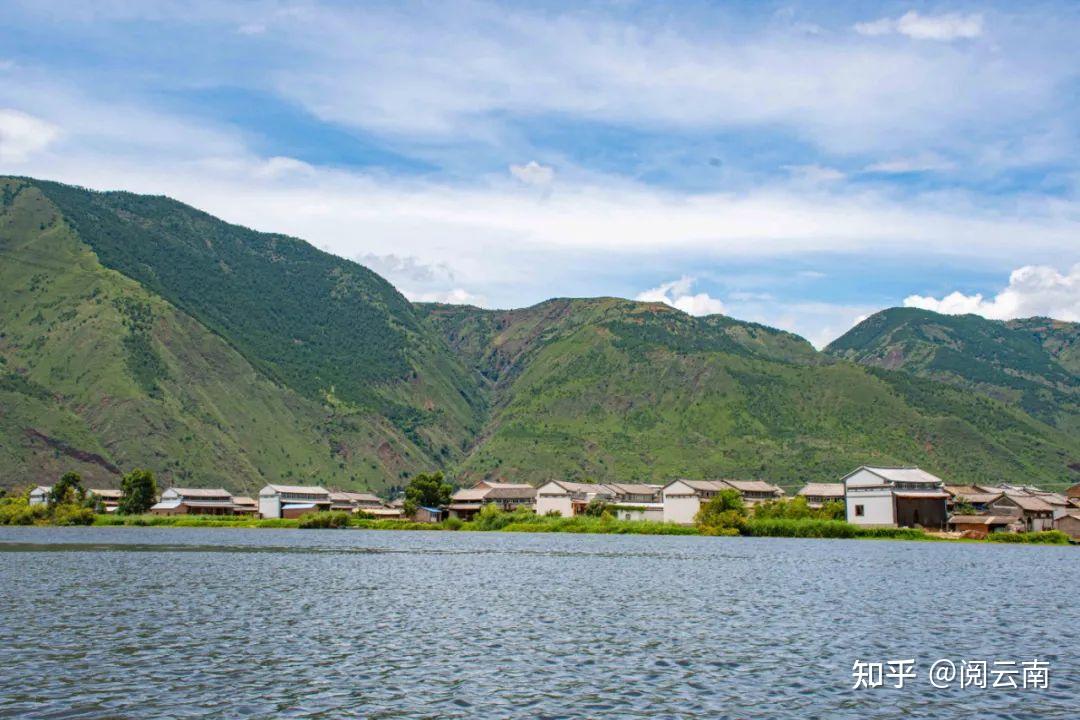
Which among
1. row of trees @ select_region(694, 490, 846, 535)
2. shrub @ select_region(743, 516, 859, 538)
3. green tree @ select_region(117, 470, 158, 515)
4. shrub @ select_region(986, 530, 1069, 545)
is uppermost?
green tree @ select_region(117, 470, 158, 515)

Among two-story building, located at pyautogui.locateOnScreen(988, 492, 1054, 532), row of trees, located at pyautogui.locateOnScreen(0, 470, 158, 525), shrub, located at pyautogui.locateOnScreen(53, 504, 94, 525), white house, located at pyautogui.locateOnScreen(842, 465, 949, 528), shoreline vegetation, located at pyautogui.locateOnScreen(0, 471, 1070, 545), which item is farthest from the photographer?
shrub, located at pyautogui.locateOnScreen(53, 504, 94, 525)

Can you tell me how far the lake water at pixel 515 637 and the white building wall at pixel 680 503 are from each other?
339 feet

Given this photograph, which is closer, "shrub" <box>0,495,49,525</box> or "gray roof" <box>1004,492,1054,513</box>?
"gray roof" <box>1004,492,1054,513</box>

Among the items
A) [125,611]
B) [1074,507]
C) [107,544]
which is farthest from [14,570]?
[1074,507]

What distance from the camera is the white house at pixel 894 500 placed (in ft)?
512

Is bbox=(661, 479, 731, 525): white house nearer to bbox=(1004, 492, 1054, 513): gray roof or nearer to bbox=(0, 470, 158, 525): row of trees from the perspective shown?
bbox=(1004, 492, 1054, 513): gray roof

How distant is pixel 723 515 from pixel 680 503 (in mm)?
43851

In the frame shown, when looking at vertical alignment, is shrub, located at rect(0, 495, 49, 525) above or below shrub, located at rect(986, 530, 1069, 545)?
above

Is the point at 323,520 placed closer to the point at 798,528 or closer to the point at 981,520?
the point at 798,528

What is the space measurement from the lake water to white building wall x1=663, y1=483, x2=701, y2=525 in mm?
103232

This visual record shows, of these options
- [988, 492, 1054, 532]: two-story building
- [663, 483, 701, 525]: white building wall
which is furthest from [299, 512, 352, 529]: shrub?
[988, 492, 1054, 532]: two-story building

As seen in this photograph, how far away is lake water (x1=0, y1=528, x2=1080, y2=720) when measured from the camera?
29438 millimetres

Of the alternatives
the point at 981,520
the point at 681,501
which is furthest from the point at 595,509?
the point at 981,520

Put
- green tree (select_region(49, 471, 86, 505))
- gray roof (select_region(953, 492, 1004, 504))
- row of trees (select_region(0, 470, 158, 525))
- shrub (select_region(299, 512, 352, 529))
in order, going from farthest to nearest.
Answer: shrub (select_region(299, 512, 352, 529)) → green tree (select_region(49, 471, 86, 505)) → gray roof (select_region(953, 492, 1004, 504)) → row of trees (select_region(0, 470, 158, 525))
